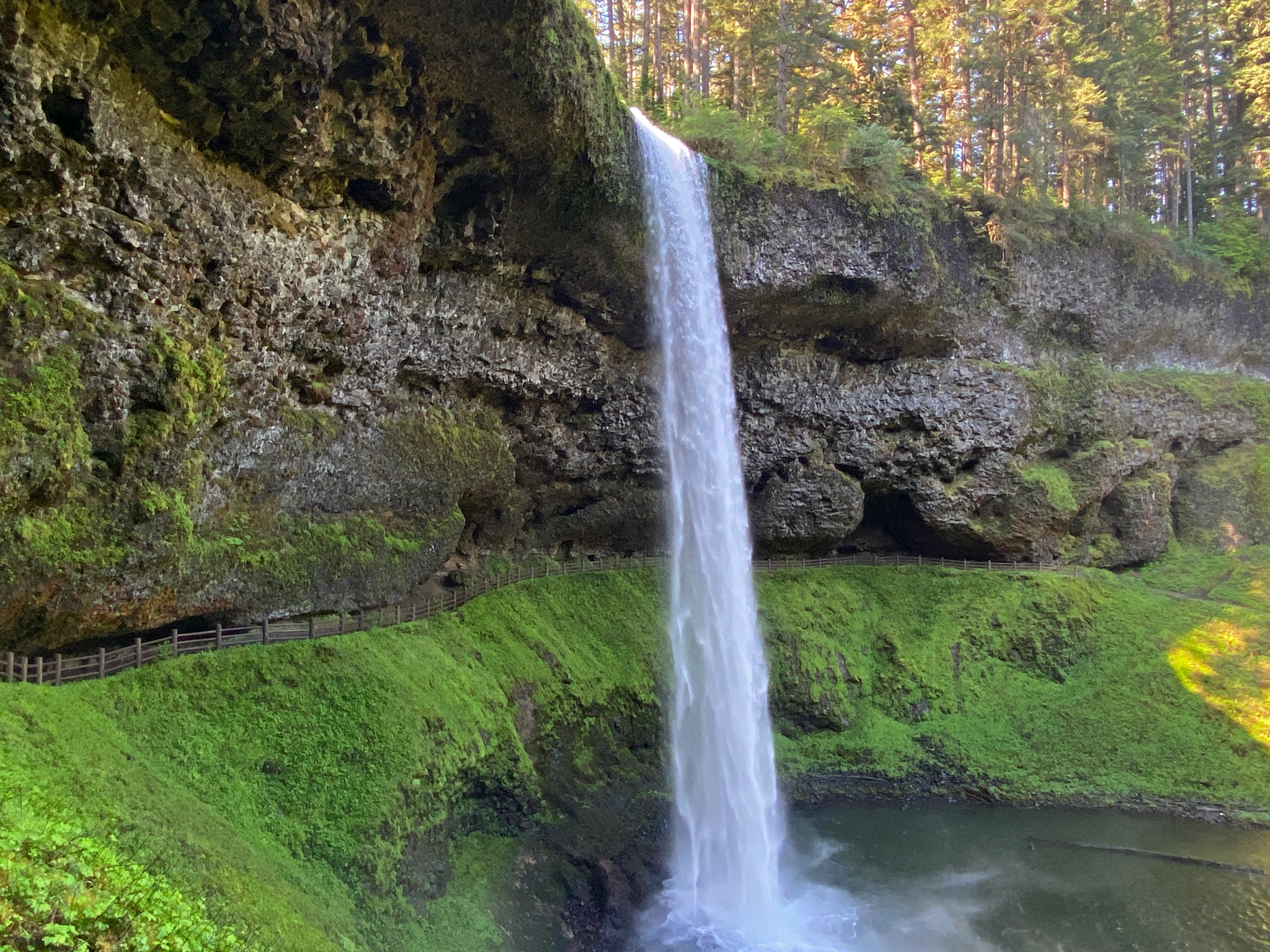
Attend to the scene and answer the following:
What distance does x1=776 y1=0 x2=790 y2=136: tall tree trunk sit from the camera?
27.4 metres

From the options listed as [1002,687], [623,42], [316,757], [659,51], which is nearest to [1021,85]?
[659,51]

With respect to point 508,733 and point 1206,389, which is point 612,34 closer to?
point 1206,389

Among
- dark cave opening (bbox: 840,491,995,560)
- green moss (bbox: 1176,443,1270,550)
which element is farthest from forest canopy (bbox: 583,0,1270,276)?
dark cave opening (bbox: 840,491,995,560)

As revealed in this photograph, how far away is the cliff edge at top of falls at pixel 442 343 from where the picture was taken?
11.4 m

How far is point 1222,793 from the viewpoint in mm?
21156

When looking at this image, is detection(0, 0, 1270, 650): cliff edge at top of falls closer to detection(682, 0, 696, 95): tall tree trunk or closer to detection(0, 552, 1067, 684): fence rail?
detection(0, 552, 1067, 684): fence rail

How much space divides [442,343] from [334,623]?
23.4 ft

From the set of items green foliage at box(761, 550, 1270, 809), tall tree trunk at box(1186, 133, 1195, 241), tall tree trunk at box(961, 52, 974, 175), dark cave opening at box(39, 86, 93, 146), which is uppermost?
tall tree trunk at box(961, 52, 974, 175)

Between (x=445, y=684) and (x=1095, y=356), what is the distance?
28.8 m

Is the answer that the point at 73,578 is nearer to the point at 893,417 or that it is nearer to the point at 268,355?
the point at 268,355

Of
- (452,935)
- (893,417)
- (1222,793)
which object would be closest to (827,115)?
(893,417)

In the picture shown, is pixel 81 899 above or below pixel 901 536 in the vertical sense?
below

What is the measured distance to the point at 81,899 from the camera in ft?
22.7

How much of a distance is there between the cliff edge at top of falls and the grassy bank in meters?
2.19
